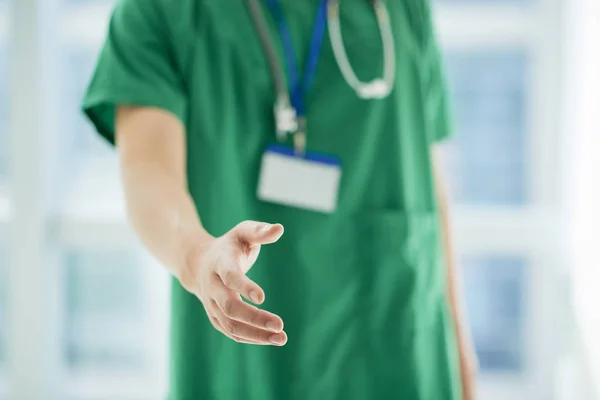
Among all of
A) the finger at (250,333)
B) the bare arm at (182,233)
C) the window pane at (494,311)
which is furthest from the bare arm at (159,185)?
the window pane at (494,311)

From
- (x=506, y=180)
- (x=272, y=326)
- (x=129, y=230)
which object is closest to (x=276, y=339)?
(x=272, y=326)

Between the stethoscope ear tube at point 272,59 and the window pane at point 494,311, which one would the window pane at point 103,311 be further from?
the stethoscope ear tube at point 272,59

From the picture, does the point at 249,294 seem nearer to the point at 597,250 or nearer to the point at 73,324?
the point at 597,250

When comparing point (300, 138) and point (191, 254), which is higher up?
point (300, 138)

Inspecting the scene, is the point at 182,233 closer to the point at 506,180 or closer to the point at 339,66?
the point at 339,66

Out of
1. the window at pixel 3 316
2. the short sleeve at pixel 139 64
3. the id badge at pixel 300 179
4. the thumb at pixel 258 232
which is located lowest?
the window at pixel 3 316

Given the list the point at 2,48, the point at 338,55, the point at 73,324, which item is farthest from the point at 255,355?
the point at 2,48

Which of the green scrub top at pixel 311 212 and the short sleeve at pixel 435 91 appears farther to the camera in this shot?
the short sleeve at pixel 435 91

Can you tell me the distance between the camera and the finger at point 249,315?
0.34 meters

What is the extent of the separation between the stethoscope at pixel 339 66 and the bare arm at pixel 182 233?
0.10m

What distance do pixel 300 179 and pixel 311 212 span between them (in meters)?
0.05

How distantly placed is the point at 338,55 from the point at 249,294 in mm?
368

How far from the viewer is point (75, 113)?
137 cm

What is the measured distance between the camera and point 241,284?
335 millimetres
